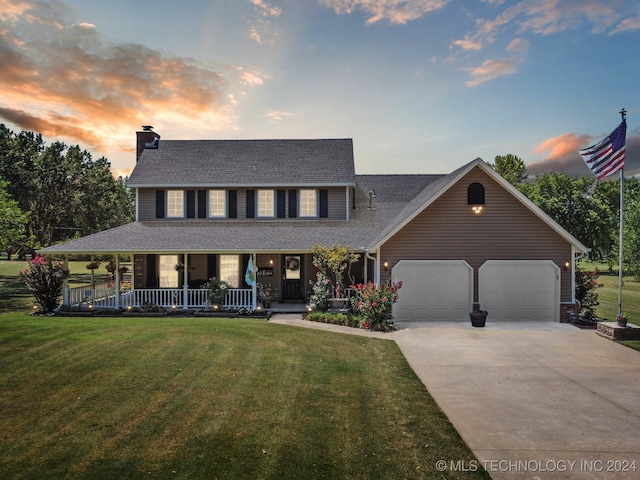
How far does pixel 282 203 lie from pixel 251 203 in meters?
1.87

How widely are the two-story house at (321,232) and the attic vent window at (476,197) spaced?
4 cm

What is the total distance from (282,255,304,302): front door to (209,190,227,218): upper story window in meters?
4.91

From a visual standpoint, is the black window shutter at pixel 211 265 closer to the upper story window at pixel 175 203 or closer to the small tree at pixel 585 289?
the upper story window at pixel 175 203

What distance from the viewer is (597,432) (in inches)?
254

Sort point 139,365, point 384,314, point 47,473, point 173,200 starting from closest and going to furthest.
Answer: point 47,473 < point 139,365 < point 384,314 < point 173,200

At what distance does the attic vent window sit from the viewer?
16.2 m

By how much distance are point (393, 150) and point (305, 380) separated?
30688 millimetres

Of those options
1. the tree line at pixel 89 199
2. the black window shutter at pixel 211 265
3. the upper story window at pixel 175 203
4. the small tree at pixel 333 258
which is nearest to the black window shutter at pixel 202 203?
the upper story window at pixel 175 203

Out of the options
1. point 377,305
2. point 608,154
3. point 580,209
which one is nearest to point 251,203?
point 377,305

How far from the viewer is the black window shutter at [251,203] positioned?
21.8 m

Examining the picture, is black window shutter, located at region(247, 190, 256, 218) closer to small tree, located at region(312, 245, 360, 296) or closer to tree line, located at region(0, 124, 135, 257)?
small tree, located at region(312, 245, 360, 296)

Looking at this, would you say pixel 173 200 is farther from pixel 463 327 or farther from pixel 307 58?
pixel 463 327

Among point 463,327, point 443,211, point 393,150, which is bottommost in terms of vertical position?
point 463,327

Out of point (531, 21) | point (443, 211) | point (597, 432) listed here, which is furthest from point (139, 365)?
point (531, 21)
